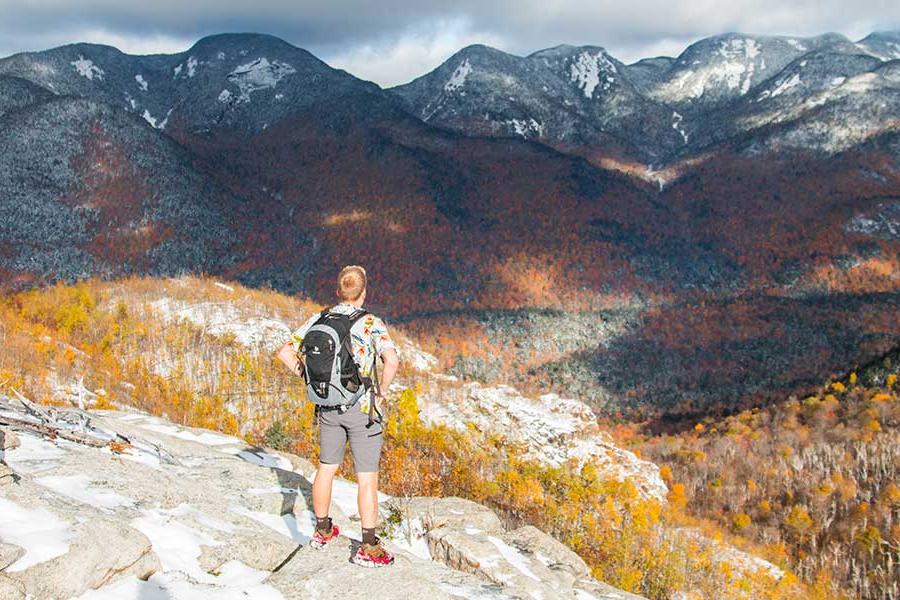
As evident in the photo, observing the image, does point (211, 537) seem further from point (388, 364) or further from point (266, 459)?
point (266, 459)

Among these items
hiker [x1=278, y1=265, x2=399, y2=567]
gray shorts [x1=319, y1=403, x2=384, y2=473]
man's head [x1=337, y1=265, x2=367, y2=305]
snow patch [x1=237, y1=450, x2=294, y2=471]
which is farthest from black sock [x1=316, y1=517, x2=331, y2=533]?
snow patch [x1=237, y1=450, x2=294, y2=471]

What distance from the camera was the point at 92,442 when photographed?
38.9 feet

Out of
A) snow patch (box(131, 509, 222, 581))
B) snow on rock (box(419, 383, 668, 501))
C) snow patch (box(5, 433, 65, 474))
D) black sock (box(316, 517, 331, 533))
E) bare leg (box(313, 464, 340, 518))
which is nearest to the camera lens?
snow patch (box(131, 509, 222, 581))

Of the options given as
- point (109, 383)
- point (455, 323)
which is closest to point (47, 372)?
point (109, 383)

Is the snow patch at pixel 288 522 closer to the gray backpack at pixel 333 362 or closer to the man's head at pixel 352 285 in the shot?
the gray backpack at pixel 333 362

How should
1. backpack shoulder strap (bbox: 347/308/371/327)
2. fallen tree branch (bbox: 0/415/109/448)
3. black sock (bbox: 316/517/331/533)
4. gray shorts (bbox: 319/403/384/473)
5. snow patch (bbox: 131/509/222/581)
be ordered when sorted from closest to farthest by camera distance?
snow patch (bbox: 131/509/222/581), backpack shoulder strap (bbox: 347/308/371/327), gray shorts (bbox: 319/403/384/473), black sock (bbox: 316/517/331/533), fallen tree branch (bbox: 0/415/109/448)

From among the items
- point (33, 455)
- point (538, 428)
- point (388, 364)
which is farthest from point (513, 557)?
point (538, 428)

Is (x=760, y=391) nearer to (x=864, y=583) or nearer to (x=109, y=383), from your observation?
(x=864, y=583)

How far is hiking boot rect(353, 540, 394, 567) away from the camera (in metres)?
8.89

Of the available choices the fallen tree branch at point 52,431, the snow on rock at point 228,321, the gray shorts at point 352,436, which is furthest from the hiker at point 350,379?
the snow on rock at point 228,321

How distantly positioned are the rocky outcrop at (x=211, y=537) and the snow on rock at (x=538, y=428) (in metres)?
26.6

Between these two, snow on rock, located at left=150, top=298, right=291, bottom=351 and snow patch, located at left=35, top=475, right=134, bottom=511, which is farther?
snow on rock, located at left=150, top=298, right=291, bottom=351

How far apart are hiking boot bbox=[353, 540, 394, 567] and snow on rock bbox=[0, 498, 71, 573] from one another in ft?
12.3

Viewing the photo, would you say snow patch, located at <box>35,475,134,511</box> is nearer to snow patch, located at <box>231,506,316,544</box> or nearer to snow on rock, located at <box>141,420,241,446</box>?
snow patch, located at <box>231,506,316,544</box>
